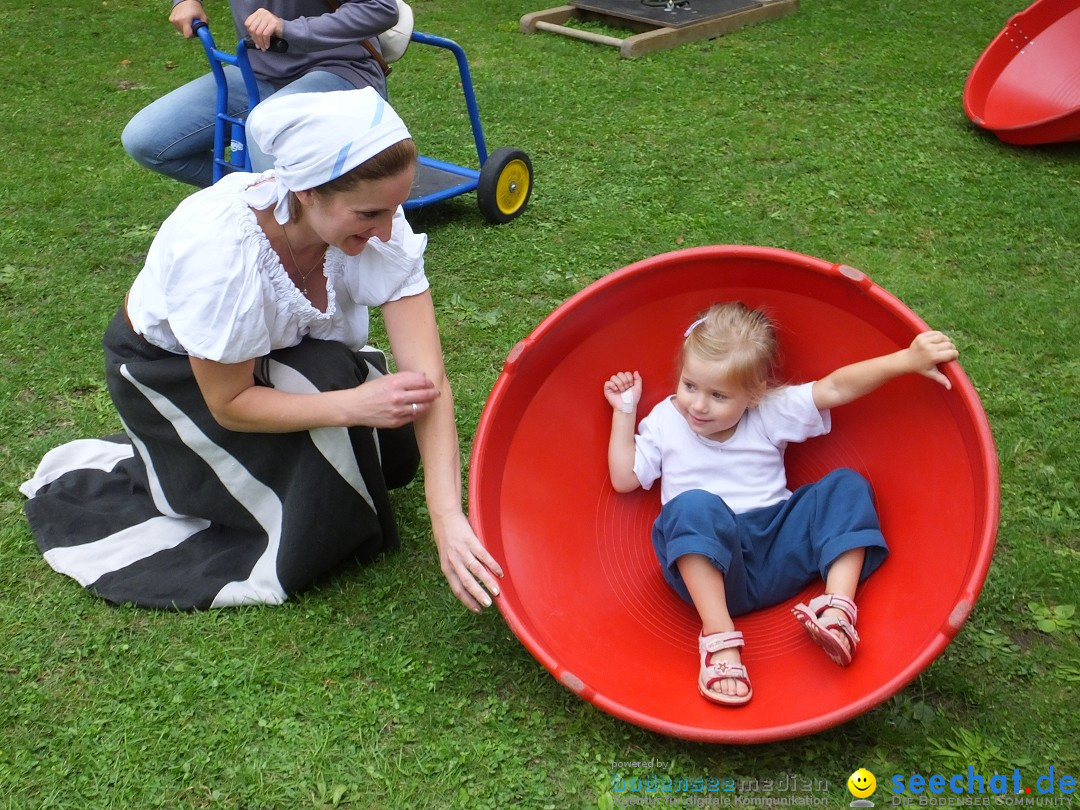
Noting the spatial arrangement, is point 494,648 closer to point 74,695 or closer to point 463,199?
point 74,695

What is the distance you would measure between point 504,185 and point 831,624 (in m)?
2.68

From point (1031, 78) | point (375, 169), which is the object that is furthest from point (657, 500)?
point (1031, 78)

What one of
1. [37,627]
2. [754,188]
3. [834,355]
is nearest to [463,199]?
[754,188]

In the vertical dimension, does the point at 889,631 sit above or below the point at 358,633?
above

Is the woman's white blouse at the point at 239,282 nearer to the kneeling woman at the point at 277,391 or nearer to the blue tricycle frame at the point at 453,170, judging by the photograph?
the kneeling woman at the point at 277,391

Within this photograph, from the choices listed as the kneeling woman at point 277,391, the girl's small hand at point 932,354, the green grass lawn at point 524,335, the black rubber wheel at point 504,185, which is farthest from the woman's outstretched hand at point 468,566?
the black rubber wheel at point 504,185

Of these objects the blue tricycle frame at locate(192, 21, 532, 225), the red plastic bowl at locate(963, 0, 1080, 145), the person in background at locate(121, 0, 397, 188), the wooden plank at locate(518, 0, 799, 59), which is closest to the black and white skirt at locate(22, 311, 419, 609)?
the person in background at locate(121, 0, 397, 188)

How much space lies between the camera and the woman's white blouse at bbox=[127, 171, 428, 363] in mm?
2018

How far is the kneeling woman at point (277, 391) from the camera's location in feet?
6.50

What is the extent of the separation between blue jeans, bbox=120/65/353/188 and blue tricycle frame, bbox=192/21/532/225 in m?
0.05

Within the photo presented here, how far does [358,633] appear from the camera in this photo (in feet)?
7.64

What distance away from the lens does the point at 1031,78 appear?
518 cm

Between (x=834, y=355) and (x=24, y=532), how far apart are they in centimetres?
214

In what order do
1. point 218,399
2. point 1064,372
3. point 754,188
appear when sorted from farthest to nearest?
point 754,188 → point 1064,372 → point 218,399
